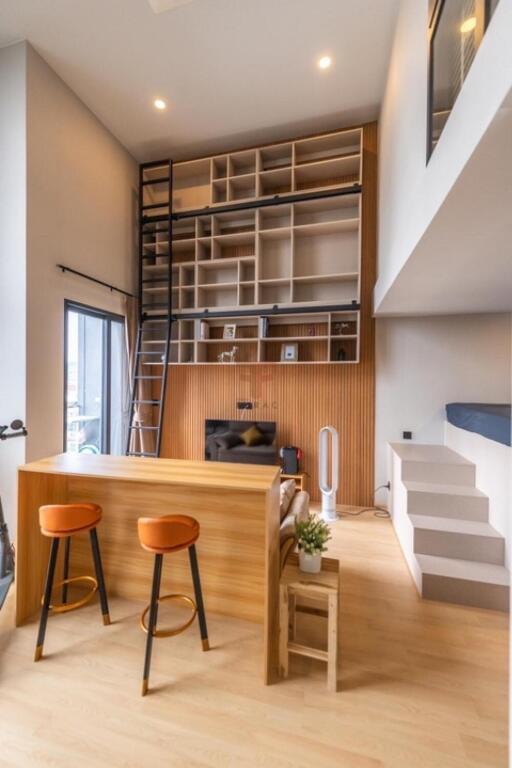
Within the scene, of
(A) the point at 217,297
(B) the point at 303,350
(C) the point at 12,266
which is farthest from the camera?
(A) the point at 217,297

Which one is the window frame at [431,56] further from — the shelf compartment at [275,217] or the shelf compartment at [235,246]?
the shelf compartment at [235,246]

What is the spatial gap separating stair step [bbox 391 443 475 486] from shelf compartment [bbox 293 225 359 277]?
85.4 inches

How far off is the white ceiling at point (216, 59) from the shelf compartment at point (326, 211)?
32.7 inches

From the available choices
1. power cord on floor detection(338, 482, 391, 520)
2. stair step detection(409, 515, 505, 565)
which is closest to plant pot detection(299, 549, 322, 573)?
stair step detection(409, 515, 505, 565)

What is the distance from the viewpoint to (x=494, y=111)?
0.89m

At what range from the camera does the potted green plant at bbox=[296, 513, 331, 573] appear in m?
1.67

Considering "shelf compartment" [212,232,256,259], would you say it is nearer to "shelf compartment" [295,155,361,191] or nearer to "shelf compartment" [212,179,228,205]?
"shelf compartment" [212,179,228,205]

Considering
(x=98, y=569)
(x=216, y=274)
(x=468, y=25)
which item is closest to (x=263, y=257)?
(x=216, y=274)

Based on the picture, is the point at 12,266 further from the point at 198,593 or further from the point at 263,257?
the point at 198,593

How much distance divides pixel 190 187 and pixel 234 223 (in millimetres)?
857

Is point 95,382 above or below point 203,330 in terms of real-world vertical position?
below

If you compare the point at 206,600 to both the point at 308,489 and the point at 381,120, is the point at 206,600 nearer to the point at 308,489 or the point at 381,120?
the point at 308,489

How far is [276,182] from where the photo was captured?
3.98 m

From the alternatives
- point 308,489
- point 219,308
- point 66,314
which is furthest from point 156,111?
point 308,489
